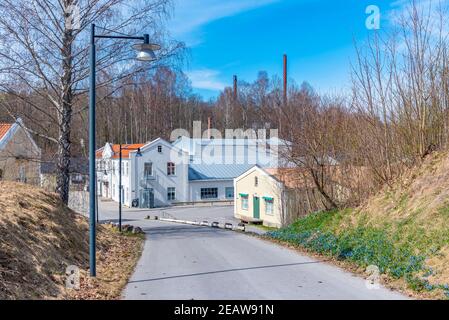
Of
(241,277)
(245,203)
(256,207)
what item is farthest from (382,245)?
(245,203)

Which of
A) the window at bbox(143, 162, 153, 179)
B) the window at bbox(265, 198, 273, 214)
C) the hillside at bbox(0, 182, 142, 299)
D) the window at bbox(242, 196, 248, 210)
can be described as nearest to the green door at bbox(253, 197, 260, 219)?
the window at bbox(265, 198, 273, 214)

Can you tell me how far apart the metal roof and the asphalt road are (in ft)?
108

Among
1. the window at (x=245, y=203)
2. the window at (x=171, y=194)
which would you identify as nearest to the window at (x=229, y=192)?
the window at (x=171, y=194)

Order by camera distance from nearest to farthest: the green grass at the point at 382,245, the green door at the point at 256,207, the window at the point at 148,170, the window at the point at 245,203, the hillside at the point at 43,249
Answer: the hillside at the point at 43,249 < the green grass at the point at 382,245 < the green door at the point at 256,207 < the window at the point at 245,203 < the window at the point at 148,170

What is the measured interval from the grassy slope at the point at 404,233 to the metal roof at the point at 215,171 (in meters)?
31.7

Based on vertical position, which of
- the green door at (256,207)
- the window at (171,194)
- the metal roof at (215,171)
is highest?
the metal roof at (215,171)

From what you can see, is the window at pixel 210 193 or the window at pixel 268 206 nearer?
the window at pixel 268 206

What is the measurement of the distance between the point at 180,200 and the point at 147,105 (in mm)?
15036

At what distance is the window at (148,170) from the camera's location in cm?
4325

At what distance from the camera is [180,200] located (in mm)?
44594

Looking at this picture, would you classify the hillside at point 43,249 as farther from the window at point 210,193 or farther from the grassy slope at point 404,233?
the window at point 210,193

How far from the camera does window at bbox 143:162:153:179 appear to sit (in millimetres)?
43250

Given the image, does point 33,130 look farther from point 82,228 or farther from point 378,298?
point 378,298

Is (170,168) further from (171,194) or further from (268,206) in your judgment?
(268,206)
